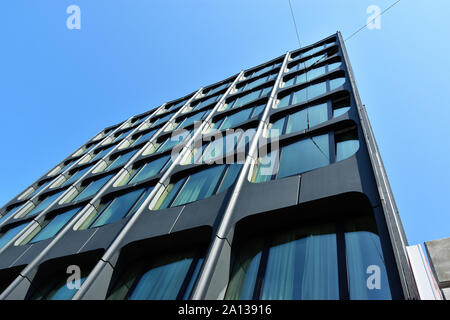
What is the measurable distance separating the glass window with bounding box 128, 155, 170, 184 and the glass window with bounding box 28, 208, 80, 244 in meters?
3.43

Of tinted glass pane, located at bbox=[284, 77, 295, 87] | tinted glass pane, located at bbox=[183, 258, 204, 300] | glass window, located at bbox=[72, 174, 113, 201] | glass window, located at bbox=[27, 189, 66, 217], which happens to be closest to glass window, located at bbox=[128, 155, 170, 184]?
glass window, located at bbox=[72, 174, 113, 201]

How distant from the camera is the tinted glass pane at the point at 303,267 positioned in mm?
5469

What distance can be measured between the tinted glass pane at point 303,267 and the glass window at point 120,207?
23.2ft

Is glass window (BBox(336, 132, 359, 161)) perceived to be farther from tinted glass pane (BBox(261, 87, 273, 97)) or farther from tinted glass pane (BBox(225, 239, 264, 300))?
tinted glass pane (BBox(261, 87, 273, 97))

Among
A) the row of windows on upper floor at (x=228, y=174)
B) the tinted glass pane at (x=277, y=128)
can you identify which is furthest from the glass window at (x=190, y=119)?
the tinted glass pane at (x=277, y=128)

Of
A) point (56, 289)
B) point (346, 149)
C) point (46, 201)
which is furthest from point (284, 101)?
point (46, 201)

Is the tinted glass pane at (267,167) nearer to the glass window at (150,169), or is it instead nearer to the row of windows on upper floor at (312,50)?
the glass window at (150,169)

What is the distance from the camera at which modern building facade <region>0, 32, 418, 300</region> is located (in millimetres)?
5727

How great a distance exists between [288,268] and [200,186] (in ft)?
17.2

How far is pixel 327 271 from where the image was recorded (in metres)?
5.69
